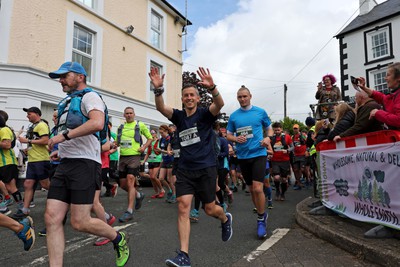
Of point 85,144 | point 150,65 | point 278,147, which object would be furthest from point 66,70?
point 150,65

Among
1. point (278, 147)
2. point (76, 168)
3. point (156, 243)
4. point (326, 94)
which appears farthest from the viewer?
point (278, 147)

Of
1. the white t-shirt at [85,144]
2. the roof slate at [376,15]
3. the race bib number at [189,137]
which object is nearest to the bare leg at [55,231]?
the white t-shirt at [85,144]

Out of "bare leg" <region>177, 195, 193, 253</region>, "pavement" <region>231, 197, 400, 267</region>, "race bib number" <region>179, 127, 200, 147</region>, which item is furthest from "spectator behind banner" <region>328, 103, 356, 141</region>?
"bare leg" <region>177, 195, 193, 253</region>

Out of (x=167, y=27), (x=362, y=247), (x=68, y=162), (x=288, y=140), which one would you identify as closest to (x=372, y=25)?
(x=167, y=27)

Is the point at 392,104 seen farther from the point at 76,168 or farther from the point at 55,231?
the point at 55,231

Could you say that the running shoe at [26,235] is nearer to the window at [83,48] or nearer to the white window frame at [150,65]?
the window at [83,48]

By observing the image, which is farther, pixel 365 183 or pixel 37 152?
pixel 37 152

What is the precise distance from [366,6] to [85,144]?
29.5 metres

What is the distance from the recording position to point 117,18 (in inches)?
575

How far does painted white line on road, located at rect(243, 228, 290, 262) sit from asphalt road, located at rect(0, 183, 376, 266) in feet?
0.23

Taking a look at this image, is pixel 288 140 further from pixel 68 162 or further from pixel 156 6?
A: pixel 156 6

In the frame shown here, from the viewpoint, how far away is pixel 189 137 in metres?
3.44

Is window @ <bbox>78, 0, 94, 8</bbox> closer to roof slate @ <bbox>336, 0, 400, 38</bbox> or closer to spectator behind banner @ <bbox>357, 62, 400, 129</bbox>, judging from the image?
spectator behind banner @ <bbox>357, 62, 400, 129</bbox>

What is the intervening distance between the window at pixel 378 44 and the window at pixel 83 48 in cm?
1993
